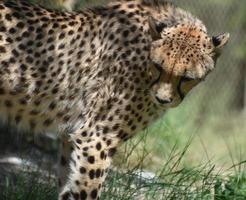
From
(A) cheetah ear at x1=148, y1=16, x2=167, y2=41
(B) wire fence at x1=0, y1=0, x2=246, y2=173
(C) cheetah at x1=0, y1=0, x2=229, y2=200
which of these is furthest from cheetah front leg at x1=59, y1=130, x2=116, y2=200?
(B) wire fence at x1=0, y1=0, x2=246, y2=173

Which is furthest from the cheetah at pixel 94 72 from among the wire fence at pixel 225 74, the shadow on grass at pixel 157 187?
the wire fence at pixel 225 74

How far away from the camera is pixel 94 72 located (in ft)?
13.3

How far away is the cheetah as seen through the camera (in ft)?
12.8

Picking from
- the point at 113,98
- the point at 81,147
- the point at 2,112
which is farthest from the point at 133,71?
the point at 2,112

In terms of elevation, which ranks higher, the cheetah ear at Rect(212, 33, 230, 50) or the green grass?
the cheetah ear at Rect(212, 33, 230, 50)

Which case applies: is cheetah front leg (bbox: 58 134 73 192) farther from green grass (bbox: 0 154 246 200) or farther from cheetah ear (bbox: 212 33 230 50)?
cheetah ear (bbox: 212 33 230 50)

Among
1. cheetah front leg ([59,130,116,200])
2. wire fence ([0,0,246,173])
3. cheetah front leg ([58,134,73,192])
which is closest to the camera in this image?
cheetah front leg ([59,130,116,200])

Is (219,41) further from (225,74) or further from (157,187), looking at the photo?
(225,74)

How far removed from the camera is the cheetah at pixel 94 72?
153 inches

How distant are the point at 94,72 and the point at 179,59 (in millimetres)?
524

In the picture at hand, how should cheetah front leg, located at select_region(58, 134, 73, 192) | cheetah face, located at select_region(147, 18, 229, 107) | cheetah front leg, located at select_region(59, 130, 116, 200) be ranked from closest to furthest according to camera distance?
cheetah face, located at select_region(147, 18, 229, 107) < cheetah front leg, located at select_region(59, 130, 116, 200) < cheetah front leg, located at select_region(58, 134, 73, 192)

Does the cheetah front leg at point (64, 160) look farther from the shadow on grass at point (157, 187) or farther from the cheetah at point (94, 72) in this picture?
the shadow on grass at point (157, 187)

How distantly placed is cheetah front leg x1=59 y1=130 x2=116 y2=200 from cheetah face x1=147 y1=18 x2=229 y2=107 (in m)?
0.39

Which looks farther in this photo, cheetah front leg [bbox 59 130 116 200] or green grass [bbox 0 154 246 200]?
green grass [bbox 0 154 246 200]
